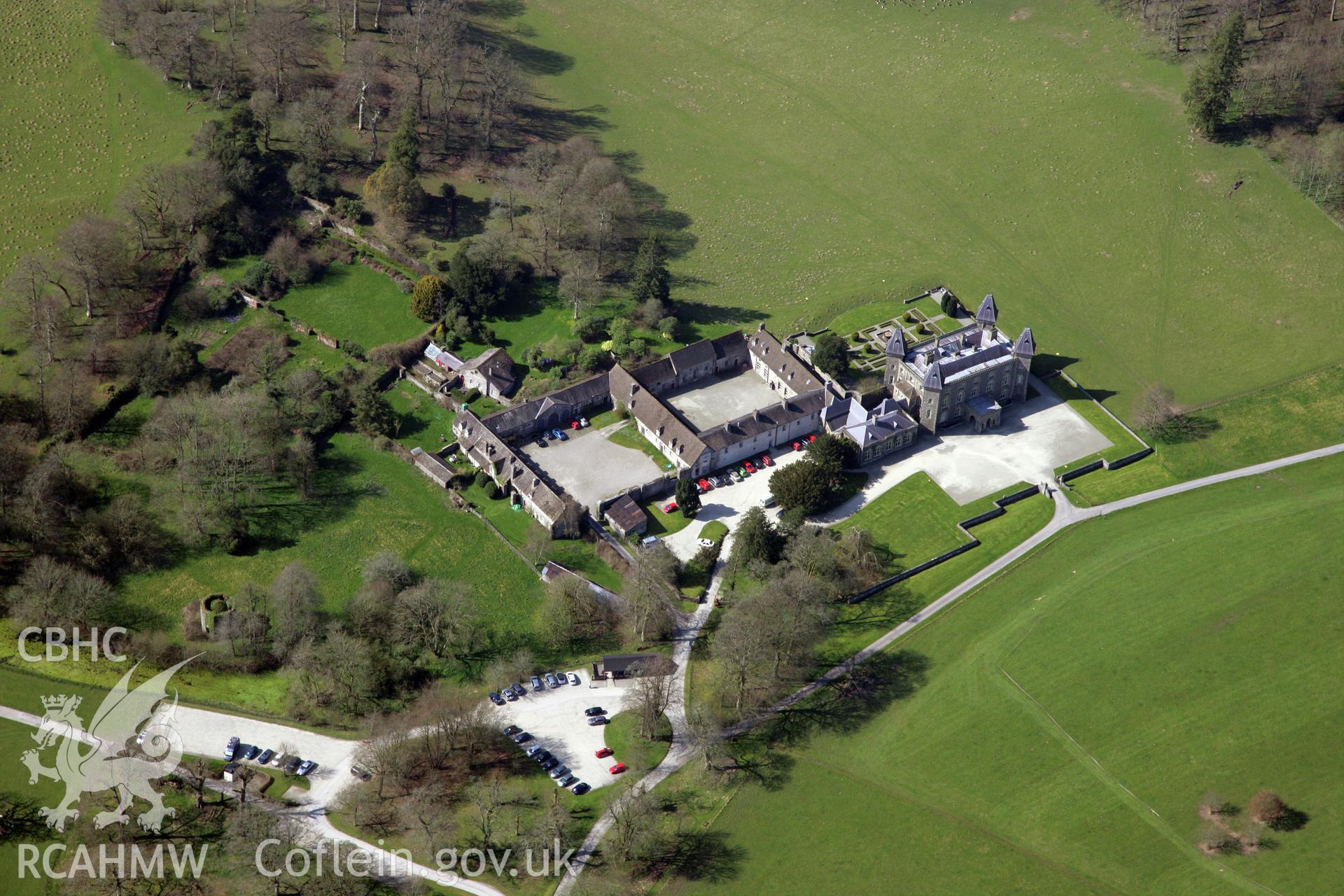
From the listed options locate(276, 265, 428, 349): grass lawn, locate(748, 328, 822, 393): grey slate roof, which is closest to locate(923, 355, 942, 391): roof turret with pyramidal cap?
locate(748, 328, 822, 393): grey slate roof

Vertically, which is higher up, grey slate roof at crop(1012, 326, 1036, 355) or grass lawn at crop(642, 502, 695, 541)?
grey slate roof at crop(1012, 326, 1036, 355)

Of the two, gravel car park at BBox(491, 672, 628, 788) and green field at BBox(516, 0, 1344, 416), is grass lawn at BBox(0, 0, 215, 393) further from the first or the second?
gravel car park at BBox(491, 672, 628, 788)

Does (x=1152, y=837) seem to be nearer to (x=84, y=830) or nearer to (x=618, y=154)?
(x=84, y=830)

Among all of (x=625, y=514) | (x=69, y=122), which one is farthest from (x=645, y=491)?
(x=69, y=122)

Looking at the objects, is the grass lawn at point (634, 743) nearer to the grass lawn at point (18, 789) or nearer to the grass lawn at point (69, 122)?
the grass lawn at point (18, 789)

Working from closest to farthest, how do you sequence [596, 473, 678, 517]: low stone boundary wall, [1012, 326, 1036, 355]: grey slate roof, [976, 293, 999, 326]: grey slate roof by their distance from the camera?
[596, 473, 678, 517]: low stone boundary wall → [1012, 326, 1036, 355]: grey slate roof → [976, 293, 999, 326]: grey slate roof

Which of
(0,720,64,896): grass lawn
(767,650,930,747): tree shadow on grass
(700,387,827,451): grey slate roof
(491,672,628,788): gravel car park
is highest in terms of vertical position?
(700,387,827,451): grey slate roof
